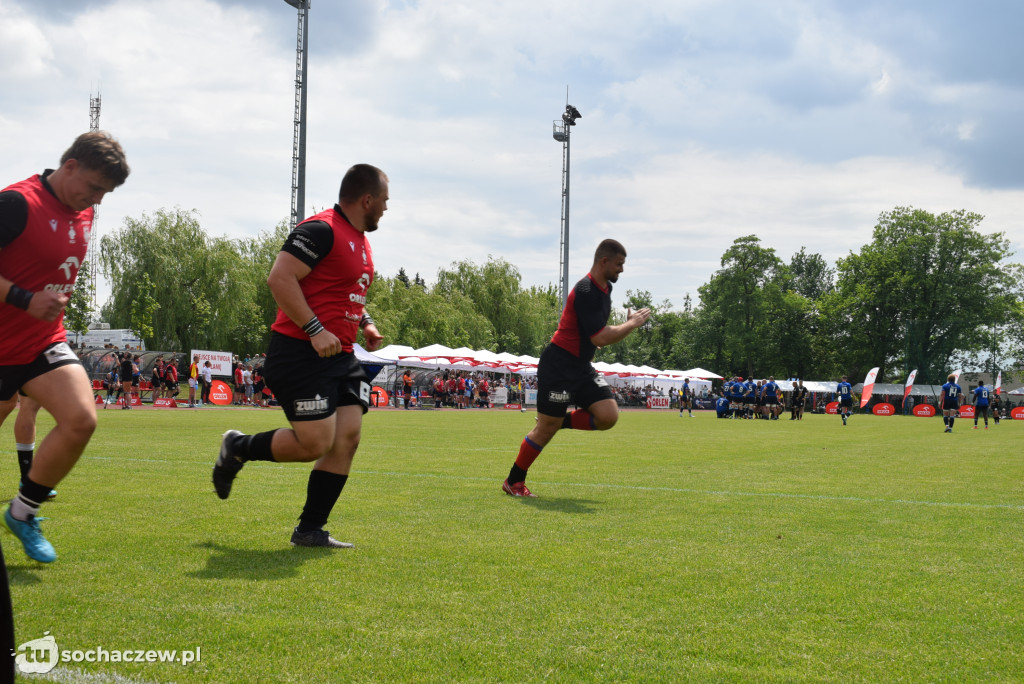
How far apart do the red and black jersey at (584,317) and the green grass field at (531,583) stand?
4.36 feet

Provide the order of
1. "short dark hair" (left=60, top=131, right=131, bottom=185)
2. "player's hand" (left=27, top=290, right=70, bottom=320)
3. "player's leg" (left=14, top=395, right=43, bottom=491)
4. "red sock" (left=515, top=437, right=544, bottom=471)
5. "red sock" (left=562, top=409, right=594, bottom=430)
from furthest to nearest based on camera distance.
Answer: "red sock" (left=562, top=409, right=594, bottom=430) < "red sock" (left=515, top=437, right=544, bottom=471) < "player's leg" (left=14, top=395, right=43, bottom=491) < "short dark hair" (left=60, top=131, right=131, bottom=185) < "player's hand" (left=27, top=290, right=70, bottom=320)

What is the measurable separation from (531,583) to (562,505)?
283 cm

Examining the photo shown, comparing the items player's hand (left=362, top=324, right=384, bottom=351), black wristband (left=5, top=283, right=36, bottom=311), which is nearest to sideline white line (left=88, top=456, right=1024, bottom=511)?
player's hand (left=362, top=324, right=384, bottom=351)

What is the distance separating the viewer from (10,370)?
4215 millimetres

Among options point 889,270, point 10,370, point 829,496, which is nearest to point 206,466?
point 10,370

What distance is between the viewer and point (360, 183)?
482cm

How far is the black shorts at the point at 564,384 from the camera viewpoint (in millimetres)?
7441

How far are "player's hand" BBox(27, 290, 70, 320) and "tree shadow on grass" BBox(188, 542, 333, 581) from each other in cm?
136

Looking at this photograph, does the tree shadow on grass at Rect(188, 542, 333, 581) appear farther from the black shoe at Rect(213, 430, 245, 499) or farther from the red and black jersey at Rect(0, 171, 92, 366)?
the red and black jersey at Rect(0, 171, 92, 366)

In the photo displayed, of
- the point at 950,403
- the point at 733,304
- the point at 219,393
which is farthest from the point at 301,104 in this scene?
the point at 733,304

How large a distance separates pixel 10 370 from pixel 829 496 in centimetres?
639

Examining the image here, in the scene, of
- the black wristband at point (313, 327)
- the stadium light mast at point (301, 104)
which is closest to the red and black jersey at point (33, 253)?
the black wristband at point (313, 327)

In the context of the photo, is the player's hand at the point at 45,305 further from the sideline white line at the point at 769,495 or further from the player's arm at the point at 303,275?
the sideline white line at the point at 769,495

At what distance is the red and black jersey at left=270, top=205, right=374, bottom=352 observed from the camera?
177 inches
